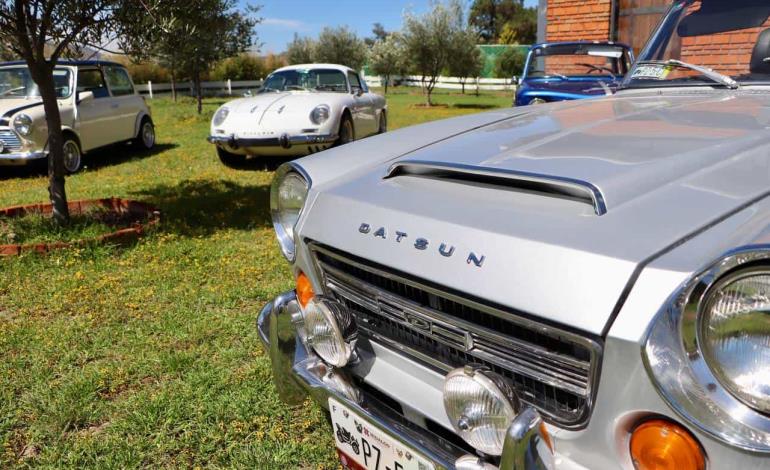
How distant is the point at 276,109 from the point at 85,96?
300 cm

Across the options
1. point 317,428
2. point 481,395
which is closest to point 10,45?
point 317,428

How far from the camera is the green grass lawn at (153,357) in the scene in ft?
7.77

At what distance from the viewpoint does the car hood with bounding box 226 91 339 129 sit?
24.8 feet

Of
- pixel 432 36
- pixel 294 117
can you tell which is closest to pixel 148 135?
pixel 294 117

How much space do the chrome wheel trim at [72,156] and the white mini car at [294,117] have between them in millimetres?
1904

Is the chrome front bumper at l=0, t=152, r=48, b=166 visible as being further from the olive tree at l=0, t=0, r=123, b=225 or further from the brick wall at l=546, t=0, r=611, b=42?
the brick wall at l=546, t=0, r=611, b=42

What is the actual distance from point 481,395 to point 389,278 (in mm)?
383

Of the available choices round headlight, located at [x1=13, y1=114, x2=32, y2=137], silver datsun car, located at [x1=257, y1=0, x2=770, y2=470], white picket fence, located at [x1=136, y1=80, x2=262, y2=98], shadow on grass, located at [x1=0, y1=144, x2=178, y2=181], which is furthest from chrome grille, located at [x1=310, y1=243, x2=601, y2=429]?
white picket fence, located at [x1=136, y1=80, x2=262, y2=98]

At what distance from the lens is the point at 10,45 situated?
4973 mm

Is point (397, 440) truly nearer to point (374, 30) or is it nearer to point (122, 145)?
point (122, 145)

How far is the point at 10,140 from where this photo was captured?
7.53 metres

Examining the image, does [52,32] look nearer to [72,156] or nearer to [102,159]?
[72,156]

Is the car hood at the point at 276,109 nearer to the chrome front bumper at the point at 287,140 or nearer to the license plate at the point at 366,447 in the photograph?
the chrome front bumper at the point at 287,140

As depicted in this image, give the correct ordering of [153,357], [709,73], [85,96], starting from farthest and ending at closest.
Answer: [85,96] < [153,357] < [709,73]
